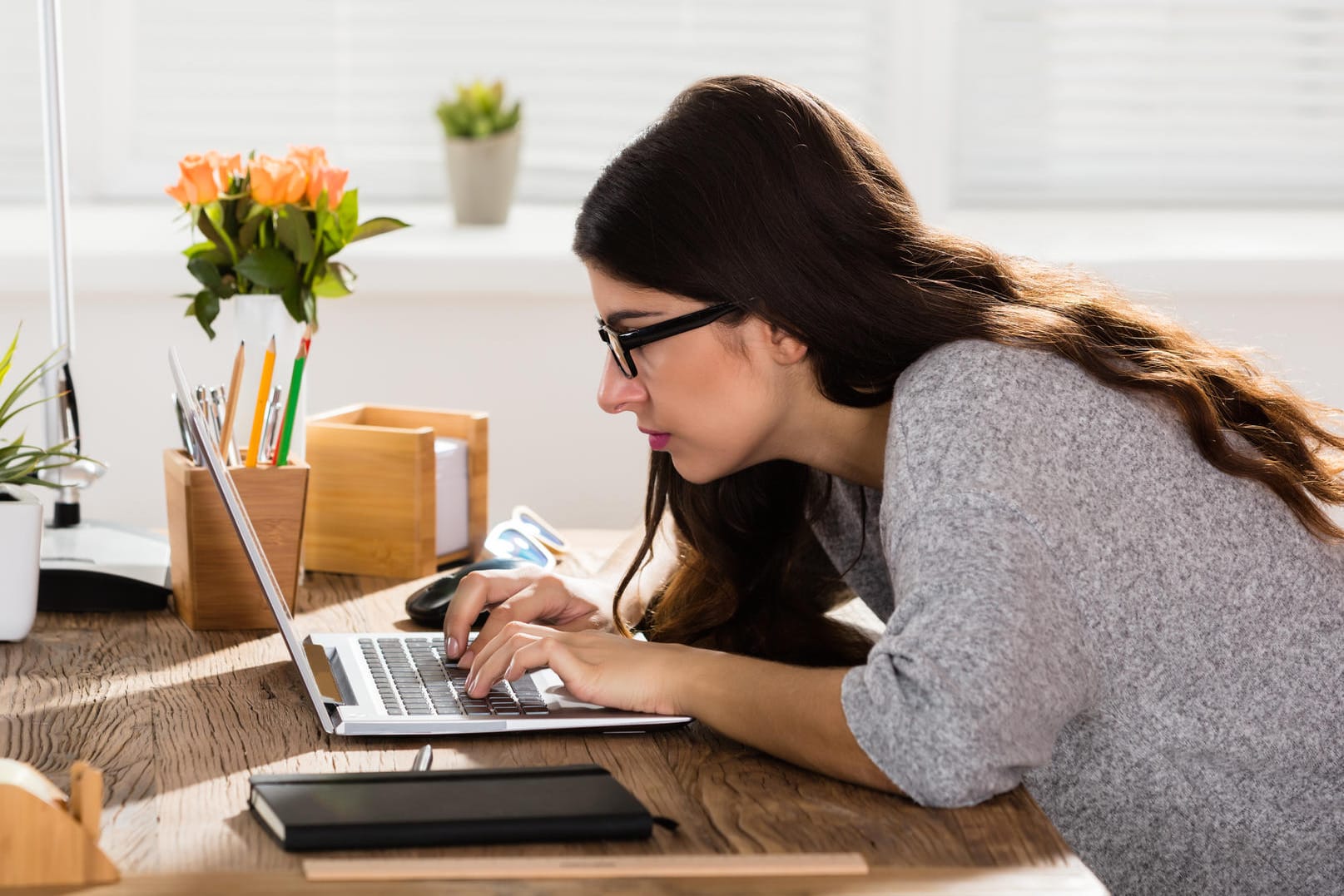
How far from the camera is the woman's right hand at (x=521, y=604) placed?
120 centimetres

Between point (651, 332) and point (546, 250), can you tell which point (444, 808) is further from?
point (546, 250)

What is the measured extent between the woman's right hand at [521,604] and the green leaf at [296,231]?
365 millimetres

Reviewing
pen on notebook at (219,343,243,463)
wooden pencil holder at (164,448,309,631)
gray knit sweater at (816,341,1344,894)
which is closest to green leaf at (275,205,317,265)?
pen on notebook at (219,343,243,463)

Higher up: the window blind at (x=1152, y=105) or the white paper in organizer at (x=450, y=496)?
the window blind at (x=1152, y=105)

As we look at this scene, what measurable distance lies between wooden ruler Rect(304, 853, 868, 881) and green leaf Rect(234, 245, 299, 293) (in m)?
0.77

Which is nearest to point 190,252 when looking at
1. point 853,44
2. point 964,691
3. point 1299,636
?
point 964,691

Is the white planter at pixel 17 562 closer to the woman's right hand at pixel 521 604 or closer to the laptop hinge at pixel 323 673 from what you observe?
the laptop hinge at pixel 323 673

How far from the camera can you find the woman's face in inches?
45.4

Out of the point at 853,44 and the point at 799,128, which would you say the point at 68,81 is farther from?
the point at 799,128

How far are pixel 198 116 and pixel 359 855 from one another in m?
1.99

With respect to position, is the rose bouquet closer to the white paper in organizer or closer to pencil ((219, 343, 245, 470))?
pencil ((219, 343, 245, 470))

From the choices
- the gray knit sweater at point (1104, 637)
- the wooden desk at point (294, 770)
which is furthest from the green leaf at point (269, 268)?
the gray knit sweater at point (1104, 637)

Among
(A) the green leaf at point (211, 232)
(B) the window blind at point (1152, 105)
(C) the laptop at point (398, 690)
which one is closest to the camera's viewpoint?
(C) the laptop at point (398, 690)

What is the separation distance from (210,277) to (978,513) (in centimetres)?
84
